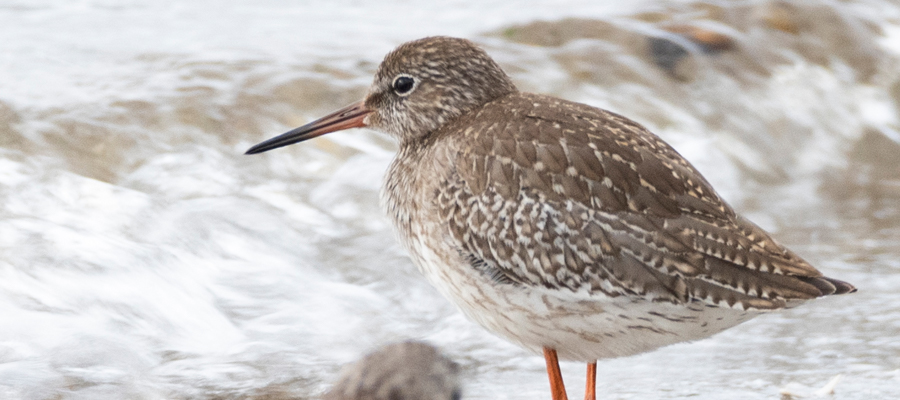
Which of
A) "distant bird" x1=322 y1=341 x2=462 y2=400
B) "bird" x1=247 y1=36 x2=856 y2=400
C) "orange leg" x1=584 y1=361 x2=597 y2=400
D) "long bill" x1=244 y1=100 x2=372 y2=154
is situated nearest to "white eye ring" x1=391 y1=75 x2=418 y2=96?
"long bill" x1=244 y1=100 x2=372 y2=154

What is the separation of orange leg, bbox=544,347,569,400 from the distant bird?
492 millimetres

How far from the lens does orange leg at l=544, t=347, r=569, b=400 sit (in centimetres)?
455

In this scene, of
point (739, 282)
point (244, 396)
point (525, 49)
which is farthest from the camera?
point (525, 49)

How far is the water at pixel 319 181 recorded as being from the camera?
568 centimetres

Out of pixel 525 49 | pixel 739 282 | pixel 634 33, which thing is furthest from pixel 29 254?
pixel 634 33

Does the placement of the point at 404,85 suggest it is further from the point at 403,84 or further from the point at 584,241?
the point at 584,241

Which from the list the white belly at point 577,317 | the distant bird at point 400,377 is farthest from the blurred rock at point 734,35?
the white belly at point 577,317

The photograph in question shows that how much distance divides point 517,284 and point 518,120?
779mm

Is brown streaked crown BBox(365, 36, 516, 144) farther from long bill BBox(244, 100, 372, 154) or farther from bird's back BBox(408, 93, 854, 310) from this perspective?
bird's back BBox(408, 93, 854, 310)

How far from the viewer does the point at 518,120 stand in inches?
182

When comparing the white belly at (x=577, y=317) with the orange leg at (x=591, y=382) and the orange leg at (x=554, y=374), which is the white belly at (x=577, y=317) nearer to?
the orange leg at (x=554, y=374)

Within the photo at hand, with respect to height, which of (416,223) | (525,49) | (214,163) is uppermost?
(525,49)

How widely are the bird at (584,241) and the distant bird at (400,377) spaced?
0.37 m

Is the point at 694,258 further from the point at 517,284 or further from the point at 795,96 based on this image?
the point at 795,96
